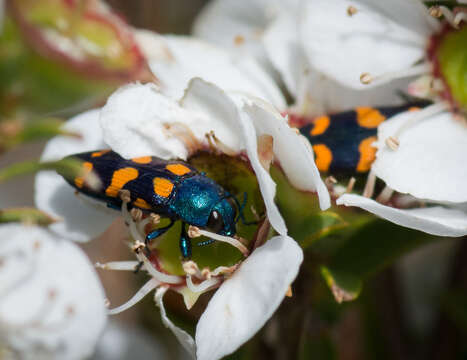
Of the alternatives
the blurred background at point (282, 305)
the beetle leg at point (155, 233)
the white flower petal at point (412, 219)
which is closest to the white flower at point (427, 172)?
the white flower petal at point (412, 219)

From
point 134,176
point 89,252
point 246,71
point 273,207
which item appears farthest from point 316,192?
point 89,252

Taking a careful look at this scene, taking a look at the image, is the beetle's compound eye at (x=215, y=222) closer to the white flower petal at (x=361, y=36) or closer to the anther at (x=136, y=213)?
the anther at (x=136, y=213)

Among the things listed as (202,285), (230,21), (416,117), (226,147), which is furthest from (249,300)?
(230,21)

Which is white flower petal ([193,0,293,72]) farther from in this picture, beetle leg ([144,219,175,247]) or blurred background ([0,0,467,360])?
beetle leg ([144,219,175,247])

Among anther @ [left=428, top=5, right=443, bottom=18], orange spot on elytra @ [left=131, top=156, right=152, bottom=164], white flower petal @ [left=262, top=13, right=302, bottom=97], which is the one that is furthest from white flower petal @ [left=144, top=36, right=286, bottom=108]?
anther @ [left=428, top=5, right=443, bottom=18]

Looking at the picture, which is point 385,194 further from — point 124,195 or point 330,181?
point 124,195

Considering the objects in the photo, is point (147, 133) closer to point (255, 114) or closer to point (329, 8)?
point (255, 114)
